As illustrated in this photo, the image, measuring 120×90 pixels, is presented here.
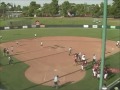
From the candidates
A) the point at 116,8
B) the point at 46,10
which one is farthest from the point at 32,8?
the point at 116,8

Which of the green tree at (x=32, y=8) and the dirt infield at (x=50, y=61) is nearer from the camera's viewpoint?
the dirt infield at (x=50, y=61)

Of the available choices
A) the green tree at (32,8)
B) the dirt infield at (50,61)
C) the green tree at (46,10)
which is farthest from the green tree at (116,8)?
the dirt infield at (50,61)

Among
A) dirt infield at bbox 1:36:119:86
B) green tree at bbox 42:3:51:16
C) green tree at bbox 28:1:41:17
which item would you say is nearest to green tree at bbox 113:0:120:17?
green tree at bbox 42:3:51:16

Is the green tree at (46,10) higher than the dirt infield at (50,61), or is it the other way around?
the green tree at (46,10)

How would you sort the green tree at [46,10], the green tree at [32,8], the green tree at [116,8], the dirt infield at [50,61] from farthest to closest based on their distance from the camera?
the green tree at [46,10] → the green tree at [32,8] → the green tree at [116,8] → the dirt infield at [50,61]

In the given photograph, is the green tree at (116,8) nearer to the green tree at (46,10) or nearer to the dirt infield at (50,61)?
the green tree at (46,10)

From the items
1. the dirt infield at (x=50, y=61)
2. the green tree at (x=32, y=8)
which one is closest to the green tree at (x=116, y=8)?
the green tree at (x=32, y=8)

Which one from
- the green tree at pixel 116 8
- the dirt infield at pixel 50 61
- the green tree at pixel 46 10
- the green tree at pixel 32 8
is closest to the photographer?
the dirt infield at pixel 50 61

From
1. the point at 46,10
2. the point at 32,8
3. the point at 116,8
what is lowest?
the point at 116,8

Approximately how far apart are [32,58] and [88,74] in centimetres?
1018

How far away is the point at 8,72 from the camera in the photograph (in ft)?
86.8

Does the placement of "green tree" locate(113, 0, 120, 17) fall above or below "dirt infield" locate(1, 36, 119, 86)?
above

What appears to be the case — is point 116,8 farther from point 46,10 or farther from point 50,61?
point 50,61

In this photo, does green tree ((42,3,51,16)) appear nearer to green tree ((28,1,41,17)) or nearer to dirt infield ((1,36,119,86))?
green tree ((28,1,41,17))
